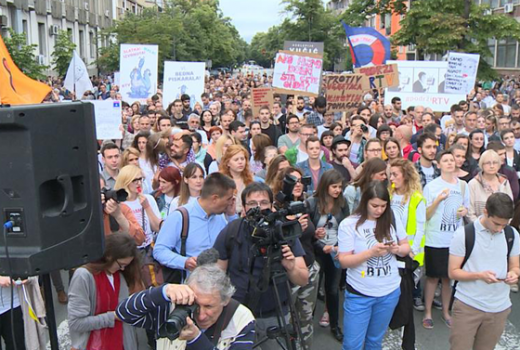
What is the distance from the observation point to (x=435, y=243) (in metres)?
5.50

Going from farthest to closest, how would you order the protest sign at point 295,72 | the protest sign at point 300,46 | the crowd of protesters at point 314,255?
the protest sign at point 300,46, the protest sign at point 295,72, the crowd of protesters at point 314,255

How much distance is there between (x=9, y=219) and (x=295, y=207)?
63.9 inches

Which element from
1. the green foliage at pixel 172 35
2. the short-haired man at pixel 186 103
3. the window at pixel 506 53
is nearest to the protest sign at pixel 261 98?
the short-haired man at pixel 186 103

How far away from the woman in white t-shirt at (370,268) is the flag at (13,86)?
3.97 meters

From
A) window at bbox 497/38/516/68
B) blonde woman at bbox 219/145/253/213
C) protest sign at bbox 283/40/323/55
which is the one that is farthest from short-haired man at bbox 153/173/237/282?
window at bbox 497/38/516/68

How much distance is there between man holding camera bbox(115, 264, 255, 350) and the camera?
8.14ft

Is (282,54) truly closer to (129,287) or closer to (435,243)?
(435,243)

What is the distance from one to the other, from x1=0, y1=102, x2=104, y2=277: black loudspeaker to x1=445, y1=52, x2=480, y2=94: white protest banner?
12140 millimetres

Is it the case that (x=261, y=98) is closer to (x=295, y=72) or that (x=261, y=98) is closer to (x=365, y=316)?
(x=295, y=72)

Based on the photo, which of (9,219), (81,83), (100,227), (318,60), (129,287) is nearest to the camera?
(9,219)

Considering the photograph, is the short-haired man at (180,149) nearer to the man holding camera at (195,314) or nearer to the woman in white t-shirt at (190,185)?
the woman in white t-shirt at (190,185)

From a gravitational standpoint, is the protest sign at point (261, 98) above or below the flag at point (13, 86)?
below

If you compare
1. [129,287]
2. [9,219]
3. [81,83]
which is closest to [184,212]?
[129,287]

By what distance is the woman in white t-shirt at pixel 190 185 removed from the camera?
5199 millimetres
